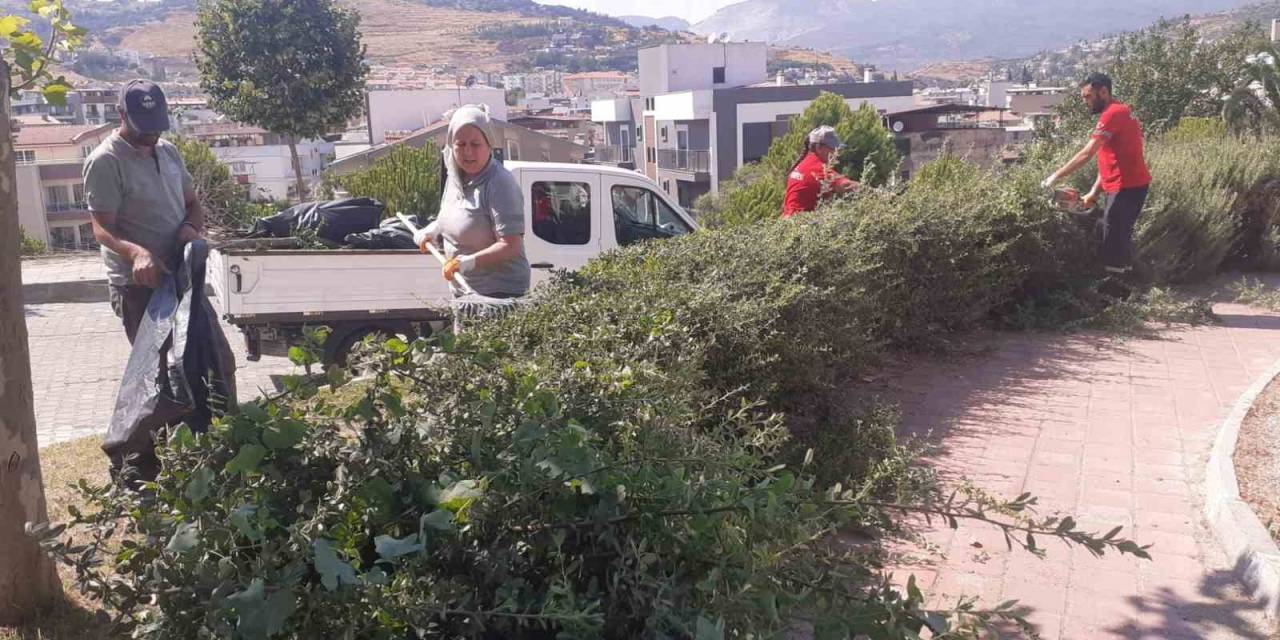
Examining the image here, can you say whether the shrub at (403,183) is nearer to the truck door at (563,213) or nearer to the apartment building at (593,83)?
the truck door at (563,213)

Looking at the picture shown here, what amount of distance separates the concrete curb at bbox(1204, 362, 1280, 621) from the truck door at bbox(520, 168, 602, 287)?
5898mm

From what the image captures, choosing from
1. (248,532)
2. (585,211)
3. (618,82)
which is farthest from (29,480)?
(618,82)

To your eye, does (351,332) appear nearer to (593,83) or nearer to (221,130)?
(221,130)

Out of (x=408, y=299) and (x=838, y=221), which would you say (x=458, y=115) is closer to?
(x=838, y=221)

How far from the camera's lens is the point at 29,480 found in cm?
323

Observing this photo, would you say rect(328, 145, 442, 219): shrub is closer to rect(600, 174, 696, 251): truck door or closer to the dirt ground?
rect(600, 174, 696, 251): truck door

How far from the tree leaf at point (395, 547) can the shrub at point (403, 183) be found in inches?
499

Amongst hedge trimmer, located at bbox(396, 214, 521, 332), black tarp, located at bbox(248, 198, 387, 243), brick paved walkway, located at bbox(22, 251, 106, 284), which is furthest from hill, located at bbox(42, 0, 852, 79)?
hedge trimmer, located at bbox(396, 214, 521, 332)

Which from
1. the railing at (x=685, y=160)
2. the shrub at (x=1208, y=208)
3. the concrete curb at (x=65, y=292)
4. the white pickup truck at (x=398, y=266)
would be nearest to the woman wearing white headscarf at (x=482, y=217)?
the white pickup truck at (x=398, y=266)

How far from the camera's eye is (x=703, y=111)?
61.0m

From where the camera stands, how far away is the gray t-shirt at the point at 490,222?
5.04 metres

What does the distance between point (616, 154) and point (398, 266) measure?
228ft

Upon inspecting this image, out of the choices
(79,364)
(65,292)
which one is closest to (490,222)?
(79,364)

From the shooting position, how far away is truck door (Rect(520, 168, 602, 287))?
966 centimetres
